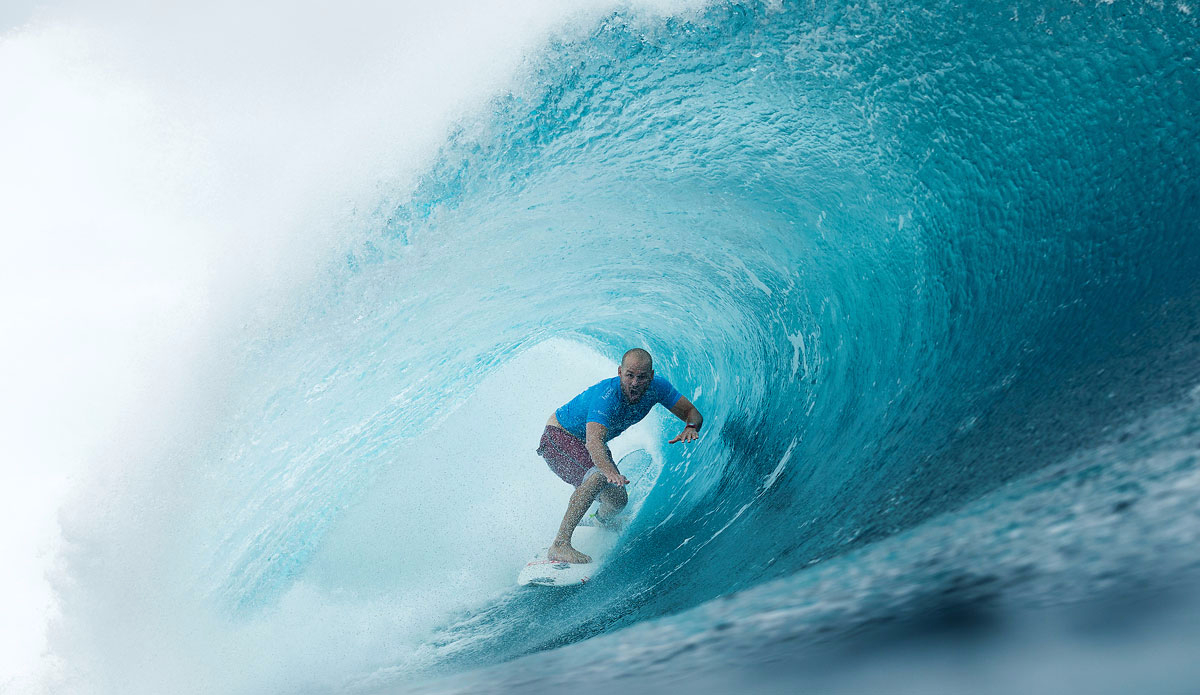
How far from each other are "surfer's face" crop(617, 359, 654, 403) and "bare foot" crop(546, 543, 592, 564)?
0.79 metres

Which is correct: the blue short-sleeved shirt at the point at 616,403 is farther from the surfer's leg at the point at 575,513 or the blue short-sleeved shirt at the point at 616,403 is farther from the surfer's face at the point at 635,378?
the surfer's leg at the point at 575,513

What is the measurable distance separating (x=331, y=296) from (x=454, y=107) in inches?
44.2

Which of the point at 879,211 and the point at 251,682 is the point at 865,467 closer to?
the point at 879,211

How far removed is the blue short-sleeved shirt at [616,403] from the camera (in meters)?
3.72

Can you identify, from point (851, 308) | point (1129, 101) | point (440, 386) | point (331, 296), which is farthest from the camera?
point (440, 386)

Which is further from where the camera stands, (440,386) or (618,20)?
(440,386)

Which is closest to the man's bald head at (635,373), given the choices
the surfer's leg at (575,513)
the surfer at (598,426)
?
the surfer at (598,426)

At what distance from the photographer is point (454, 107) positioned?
3812 mm

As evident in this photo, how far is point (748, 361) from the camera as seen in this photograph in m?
5.43

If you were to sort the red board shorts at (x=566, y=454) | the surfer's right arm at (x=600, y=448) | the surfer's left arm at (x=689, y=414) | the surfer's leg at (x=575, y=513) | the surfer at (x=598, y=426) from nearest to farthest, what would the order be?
the surfer's right arm at (x=600, y=448), the surfer at (x=598, y=426), the surfer's left arm at (x=689, y=414), the surfer's leg at (x=575, y=513), the red board shorts at (x=566, y=454)

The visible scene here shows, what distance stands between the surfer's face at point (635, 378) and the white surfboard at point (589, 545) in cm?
87

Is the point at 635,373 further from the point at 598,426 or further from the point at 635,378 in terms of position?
the point at 598,426

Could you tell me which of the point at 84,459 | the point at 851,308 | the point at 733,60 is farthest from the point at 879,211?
the point at 84,459

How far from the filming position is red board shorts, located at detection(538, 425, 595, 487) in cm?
414
